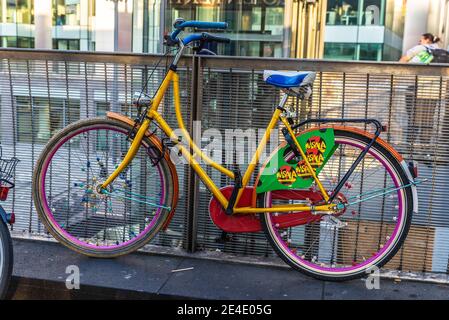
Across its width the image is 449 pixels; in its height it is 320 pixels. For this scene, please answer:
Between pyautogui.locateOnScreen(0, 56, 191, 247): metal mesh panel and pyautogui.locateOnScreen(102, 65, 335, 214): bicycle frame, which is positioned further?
pyautogui.locateOnScreen(0, 56, 191, 247): metal mesh panel

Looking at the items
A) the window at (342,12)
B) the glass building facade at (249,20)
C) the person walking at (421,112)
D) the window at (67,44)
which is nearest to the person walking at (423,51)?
the glass building facade at (249,20)

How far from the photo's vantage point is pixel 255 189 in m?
3.26

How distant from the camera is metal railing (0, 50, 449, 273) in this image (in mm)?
3289

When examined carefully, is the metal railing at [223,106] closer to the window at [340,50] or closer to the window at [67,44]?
the window at [67,44]

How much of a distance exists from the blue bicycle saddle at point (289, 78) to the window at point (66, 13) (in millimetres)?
11287

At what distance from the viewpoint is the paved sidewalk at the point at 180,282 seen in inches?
127

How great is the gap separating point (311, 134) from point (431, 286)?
1.20 metres

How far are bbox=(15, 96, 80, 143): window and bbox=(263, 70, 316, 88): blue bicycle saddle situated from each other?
1.38 m

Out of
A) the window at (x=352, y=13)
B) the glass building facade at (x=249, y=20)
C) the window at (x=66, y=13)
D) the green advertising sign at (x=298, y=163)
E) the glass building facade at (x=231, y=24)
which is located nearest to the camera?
the green advertising sign at (x=298, y=163)

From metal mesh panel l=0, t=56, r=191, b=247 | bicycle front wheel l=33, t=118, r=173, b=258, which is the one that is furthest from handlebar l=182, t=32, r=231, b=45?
bicycle front wheel l=33, t=118, r=173, b=258

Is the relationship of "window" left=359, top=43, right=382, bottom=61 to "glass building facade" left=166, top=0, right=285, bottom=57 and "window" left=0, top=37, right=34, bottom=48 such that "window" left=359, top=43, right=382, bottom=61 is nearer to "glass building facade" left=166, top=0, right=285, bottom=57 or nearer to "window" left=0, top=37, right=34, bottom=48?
"glass building facade" left=166, top=0, right=285, bottom=57

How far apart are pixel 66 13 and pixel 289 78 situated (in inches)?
471

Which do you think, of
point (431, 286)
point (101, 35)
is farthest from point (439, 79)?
point (101, 35)

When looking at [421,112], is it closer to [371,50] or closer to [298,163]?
[298,163]
